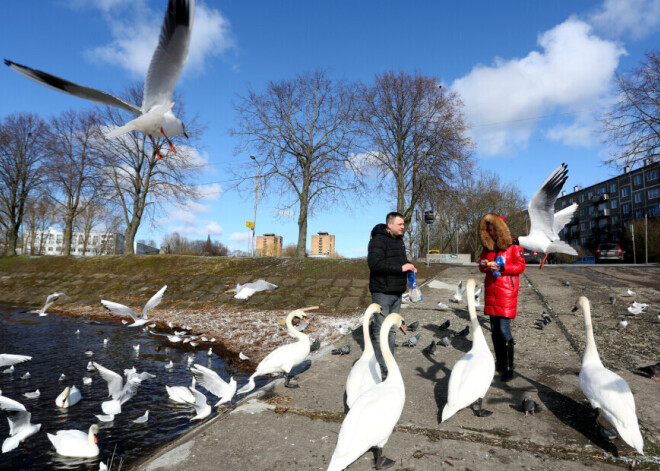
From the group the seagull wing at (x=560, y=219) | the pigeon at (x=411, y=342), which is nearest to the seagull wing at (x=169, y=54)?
the pigeon at (x=411, y=342)

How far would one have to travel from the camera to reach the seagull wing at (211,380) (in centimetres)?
452

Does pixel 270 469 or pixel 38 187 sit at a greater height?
pixel 38 187

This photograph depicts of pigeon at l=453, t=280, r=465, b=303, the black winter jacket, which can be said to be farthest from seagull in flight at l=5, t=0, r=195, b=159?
pigeon at l=453, t=280, r=465, b=303

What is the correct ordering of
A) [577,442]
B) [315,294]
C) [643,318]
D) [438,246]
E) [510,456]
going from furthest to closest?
[438,246] → [315,294] → [643,318] → [577,442] → [510,456]

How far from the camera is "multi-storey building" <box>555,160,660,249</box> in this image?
63.0 m

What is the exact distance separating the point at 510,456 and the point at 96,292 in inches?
706

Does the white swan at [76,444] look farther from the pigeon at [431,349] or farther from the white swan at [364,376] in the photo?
the pigeon at [431,349]

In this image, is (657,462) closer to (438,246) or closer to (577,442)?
(577,442)

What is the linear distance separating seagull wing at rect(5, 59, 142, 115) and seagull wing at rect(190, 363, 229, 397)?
3608 millimetres

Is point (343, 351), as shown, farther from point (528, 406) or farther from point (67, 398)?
point (67, 398)

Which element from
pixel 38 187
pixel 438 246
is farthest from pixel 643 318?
pixel 438 246

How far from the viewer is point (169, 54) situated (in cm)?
472

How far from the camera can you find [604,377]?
11.0ft

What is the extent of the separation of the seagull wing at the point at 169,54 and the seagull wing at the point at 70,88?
0.36 metres
